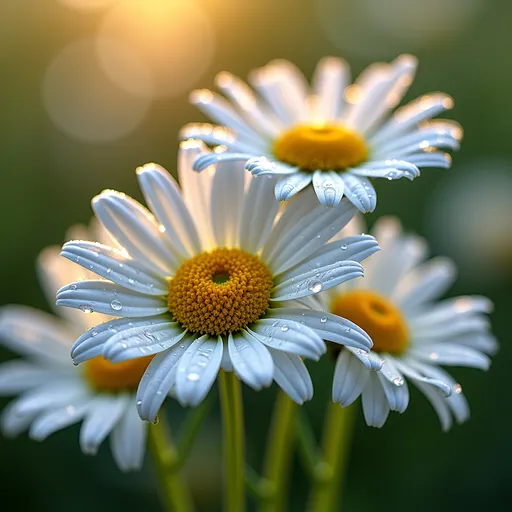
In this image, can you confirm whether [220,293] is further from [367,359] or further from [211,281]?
[367,359]

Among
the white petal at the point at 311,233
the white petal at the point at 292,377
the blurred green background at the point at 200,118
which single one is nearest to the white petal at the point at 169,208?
the white petal at the point at 311,233

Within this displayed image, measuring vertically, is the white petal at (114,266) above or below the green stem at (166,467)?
above

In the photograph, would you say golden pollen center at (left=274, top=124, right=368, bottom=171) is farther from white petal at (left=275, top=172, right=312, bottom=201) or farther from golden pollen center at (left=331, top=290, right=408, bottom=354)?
golden pollen center at (left=331, top=290, right=408, bottom=354)

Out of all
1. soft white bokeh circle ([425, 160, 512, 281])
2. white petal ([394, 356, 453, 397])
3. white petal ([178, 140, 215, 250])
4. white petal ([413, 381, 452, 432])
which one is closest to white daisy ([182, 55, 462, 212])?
white petal ([178, 140, 215, 250])

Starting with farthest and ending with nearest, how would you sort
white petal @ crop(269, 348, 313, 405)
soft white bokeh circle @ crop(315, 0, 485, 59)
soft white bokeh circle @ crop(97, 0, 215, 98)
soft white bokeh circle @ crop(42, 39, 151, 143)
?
soft white bokeh circle @ crop(315, 0, 485, 59), soft white bokeh circle @ crop(97, 0, 215, 98), soft white bokeh circle @ crop(42, 39, 151, 143), white petal @ crop(269, 348, 313, 405)

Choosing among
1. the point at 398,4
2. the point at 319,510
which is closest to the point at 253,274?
the point at 319,510

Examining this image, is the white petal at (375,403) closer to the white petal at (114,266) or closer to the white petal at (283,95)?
the white petal at (114,266)

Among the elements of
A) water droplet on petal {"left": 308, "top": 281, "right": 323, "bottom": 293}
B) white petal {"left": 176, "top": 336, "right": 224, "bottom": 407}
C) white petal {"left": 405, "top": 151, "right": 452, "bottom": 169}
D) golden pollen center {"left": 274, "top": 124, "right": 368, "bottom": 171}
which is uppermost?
golden pollen center {"left": 274, "top": 124, "right": 368, "bottom": 171}
